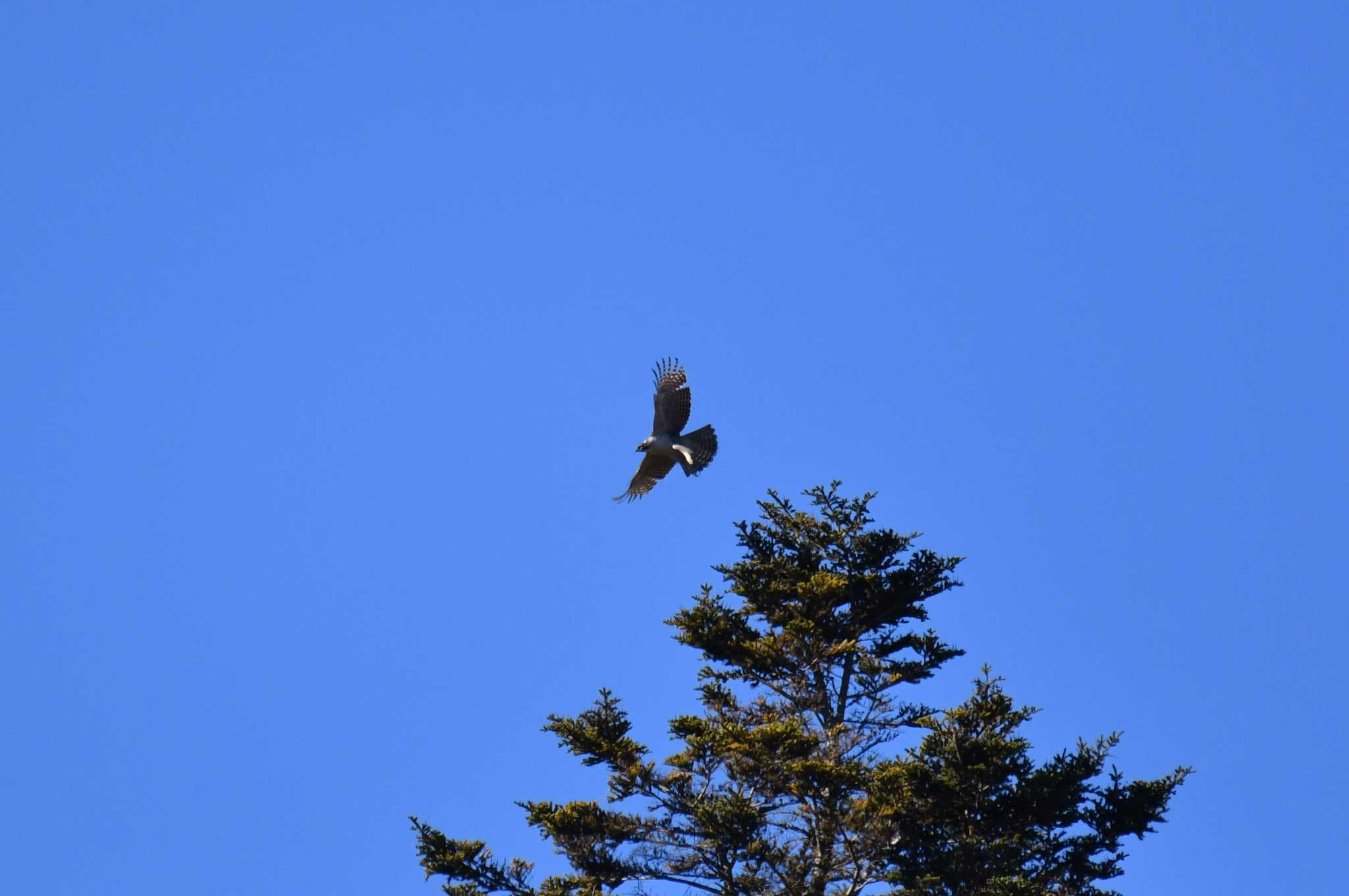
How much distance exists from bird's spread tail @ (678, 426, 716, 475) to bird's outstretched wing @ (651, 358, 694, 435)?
31 centimetres

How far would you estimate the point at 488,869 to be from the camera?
20688 millimetres

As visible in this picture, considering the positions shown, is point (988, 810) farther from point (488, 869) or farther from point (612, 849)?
point (488, 869)

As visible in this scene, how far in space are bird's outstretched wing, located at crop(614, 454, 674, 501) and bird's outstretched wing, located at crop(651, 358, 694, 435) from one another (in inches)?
22.1

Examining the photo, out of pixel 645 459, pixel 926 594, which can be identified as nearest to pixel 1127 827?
pixel 926 594

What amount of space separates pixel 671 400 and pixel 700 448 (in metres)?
0.87

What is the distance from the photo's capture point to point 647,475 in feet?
92.3

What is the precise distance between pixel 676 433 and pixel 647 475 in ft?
3.79

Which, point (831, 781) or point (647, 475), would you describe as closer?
point (831, 781)

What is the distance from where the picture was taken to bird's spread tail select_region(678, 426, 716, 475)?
88.7 ft

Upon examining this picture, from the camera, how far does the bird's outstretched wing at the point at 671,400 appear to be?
2712 centimetres

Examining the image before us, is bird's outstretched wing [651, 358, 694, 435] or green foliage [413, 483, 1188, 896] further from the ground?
bird's outstretched wing [651, 358, 694, 435]

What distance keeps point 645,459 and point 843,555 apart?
6.04 meters

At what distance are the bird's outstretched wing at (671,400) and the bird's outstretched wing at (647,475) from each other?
1.84 feet

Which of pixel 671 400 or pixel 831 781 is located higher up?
pixel 671 400
